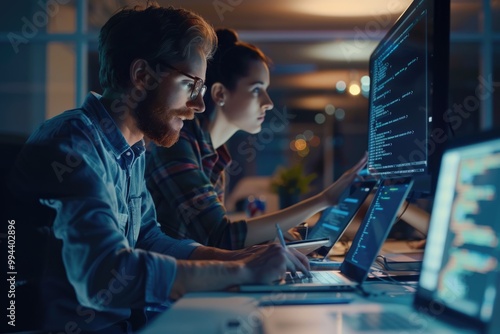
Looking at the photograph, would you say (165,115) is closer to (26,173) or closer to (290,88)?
(26,173)

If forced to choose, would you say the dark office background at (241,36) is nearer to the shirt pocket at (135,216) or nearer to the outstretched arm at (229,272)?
the shirt pocket at (135,216)

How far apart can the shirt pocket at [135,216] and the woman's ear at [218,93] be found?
0.82m

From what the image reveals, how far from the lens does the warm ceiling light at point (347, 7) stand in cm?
492

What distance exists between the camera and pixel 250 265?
1109mm

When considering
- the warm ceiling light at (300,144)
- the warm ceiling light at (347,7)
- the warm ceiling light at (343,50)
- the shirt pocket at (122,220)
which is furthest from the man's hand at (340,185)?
the warm ceiling light at (300,144)

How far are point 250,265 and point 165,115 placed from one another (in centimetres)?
59

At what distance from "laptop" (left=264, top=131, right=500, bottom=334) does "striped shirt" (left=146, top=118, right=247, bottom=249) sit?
2.85 ft

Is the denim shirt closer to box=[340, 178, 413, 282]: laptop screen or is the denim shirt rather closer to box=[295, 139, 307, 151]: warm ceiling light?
box=[340, 178, 413, 282]: laptop screen

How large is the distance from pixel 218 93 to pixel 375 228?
1256mm

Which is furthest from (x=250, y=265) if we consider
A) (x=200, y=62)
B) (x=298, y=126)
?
(x=298, y=126)

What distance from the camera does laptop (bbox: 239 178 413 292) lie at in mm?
1106

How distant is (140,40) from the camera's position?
4.88 feet

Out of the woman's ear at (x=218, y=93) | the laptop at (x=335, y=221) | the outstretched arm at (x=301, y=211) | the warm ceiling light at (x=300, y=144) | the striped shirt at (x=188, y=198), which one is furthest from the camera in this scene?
the warm ceiling light at (x=300, y=144)

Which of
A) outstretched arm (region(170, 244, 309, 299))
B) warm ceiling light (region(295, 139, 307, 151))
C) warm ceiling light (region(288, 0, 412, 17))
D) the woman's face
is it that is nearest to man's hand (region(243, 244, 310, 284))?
outstretched arm (region(170, 244, 309, 299))
